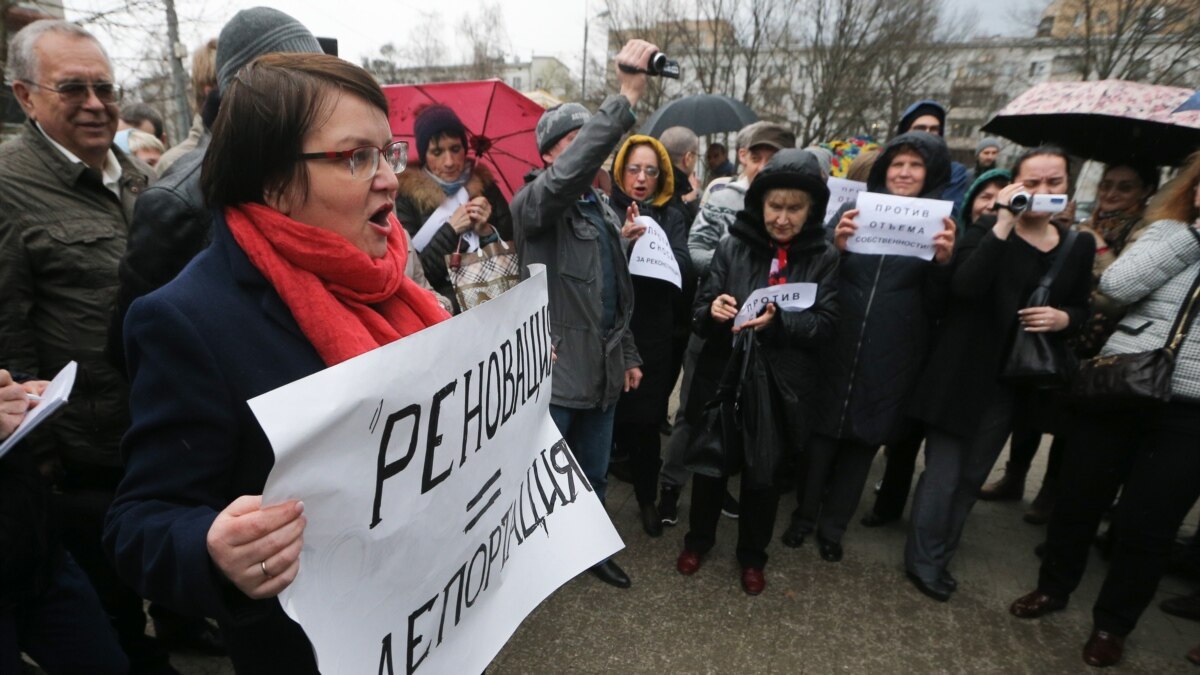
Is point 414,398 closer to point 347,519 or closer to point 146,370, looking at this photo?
point 347,519

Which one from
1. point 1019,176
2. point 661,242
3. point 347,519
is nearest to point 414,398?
point 347,519

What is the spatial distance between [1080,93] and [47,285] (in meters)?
4.73

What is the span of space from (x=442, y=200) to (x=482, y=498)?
1.71 meters

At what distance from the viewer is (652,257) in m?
3.25

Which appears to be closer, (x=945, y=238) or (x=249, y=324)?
(x=249, y=324)

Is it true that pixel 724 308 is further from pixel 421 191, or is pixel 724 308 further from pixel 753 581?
pixel 421 191

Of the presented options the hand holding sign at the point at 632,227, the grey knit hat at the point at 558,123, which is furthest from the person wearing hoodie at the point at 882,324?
the grey knit hat at the point at 558,123

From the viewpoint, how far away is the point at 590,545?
5.26 ft

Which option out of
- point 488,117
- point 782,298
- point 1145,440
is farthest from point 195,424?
point 1145,440

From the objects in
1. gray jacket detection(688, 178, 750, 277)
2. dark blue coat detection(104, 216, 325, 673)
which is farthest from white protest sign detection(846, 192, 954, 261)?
dark blue coat detection(104, 216, 325, 673)

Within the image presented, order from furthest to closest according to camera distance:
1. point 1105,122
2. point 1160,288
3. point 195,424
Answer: point 1105,122 < point 1160,288 < point 195,424

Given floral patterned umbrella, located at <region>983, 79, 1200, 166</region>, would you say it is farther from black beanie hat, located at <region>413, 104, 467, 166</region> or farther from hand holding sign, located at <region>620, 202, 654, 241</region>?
black beanie hat, located at <region>413, 104, 467, 166</region>

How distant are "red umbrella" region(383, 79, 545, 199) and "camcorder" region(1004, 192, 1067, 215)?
8.12 feet

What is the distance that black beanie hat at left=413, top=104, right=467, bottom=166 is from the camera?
8.79 ft
